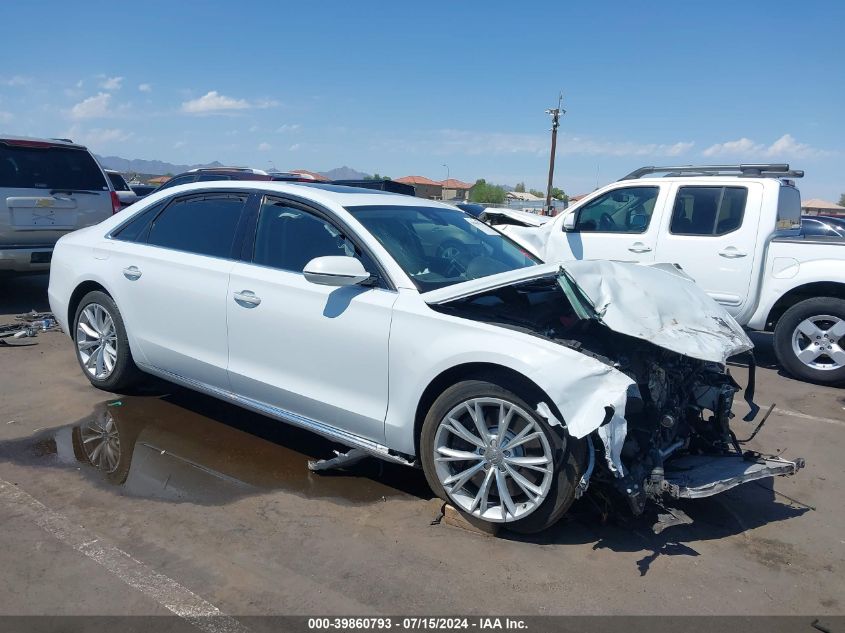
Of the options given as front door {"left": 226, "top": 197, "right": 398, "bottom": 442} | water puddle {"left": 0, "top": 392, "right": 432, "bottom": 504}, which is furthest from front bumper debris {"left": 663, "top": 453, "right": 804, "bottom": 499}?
front door {"left": 226, "top": 197, "right": 398, "bottom": 442}

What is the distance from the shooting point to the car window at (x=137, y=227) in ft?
16.7

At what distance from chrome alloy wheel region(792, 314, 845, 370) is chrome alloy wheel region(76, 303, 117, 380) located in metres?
6.25

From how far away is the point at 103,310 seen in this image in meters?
5.22

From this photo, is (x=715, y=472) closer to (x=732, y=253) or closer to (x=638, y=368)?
(x=638, y=368)

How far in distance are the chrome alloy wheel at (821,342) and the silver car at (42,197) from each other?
8.29m

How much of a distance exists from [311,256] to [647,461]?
2213 mm

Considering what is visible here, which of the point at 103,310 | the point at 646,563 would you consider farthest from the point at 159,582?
the point at 103,310

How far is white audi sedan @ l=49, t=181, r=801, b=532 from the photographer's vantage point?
3.28 meters

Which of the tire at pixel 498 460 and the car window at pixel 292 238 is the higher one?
the car window at pixel 292 238

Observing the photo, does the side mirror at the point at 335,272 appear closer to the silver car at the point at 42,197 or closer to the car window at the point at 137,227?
the car window at the point at 137,227

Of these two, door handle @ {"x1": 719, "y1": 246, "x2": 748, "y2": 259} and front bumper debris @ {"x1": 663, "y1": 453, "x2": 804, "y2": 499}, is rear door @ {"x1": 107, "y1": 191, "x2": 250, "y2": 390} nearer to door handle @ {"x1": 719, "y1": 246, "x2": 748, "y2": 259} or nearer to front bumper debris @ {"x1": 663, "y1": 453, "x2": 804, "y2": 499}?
front bumper debris @ {"x1": 663, "y1": 453, "x2": 804, "y2": 499}

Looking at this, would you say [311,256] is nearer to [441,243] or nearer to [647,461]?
[441,243]

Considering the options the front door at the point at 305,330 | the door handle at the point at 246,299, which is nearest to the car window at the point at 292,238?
the front door at the point at 305,330

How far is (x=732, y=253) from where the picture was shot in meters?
7.09
